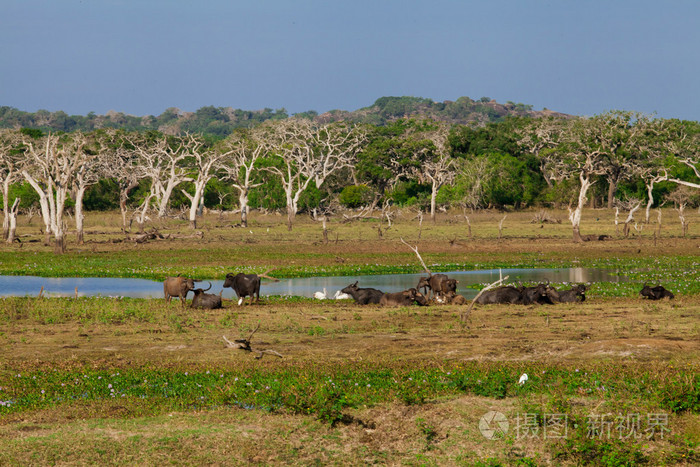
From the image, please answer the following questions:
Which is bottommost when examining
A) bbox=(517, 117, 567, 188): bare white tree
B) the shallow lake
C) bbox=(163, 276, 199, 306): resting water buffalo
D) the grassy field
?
the shallow lake

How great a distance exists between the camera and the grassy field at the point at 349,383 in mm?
8906

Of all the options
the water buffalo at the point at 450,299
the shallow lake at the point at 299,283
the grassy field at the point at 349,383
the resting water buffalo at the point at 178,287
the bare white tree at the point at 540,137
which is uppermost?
the bare white tree at the point at 540,137

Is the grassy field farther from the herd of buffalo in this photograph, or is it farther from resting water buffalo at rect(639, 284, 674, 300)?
the herd of buffalo

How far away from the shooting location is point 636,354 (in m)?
12.6

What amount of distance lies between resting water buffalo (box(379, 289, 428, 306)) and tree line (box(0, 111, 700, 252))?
42.5 metres

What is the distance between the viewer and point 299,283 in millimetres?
28094

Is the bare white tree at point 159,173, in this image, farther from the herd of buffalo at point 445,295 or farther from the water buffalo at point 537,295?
the water buffalo at point 537,295

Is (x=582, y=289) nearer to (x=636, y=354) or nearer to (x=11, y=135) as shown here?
(x=636, y=354)

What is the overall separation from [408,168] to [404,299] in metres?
63.8

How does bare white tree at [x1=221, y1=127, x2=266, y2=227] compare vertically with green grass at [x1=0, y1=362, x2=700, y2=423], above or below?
above

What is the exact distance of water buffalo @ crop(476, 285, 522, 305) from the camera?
2056 centimetres

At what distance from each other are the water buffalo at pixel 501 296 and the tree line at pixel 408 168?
42964 millimetres

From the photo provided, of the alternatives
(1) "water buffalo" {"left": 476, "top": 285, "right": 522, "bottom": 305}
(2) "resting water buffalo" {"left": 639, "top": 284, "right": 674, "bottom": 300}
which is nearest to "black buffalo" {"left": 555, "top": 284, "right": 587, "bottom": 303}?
(1) "water buffalo" {"left": 476, "top": 285, "right": 522, "bottom": 305}

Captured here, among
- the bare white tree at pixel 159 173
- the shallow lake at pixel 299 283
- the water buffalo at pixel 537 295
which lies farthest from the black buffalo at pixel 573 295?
the bare white tree at pixel 159 173
